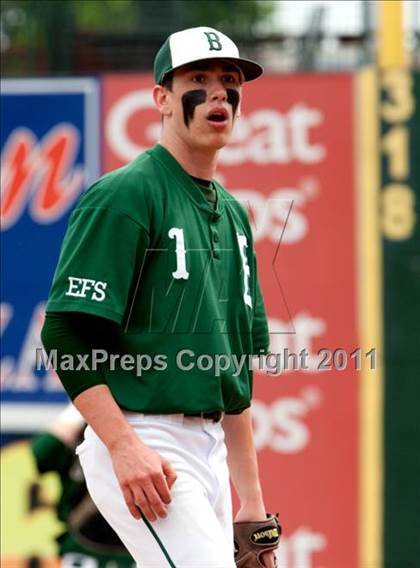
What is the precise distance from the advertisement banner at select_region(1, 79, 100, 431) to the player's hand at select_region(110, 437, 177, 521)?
380 cm

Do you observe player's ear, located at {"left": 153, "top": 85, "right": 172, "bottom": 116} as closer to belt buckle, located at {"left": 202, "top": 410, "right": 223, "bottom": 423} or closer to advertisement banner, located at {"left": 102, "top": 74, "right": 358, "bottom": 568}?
belt buckle, located at {"left": 202, "top": 410, "right": 223, "bottom": 423}

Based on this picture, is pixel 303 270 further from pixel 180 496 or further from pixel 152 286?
pixel 180 496

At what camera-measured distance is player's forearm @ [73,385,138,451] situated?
3.11 meters

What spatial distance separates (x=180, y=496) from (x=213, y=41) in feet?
3.83

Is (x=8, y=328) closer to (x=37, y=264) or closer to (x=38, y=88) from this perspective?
(x=37, y=264)

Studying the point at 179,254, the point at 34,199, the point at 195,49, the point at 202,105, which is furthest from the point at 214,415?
the point at 34,199

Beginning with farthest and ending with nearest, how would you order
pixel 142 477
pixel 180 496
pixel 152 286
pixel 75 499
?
pixel 75 499 → pixel 152 286 → pixel 180 496 → pixel 142 477

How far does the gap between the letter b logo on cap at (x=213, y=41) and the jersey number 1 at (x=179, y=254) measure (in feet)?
1.59

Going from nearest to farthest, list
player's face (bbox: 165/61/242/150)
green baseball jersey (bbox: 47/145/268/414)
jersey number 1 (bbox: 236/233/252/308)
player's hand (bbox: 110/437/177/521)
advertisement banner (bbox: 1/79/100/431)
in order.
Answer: player's hand (bbox: 110/437/177/521) < green baseball jersey (bbox: 47/145/268/414) < player's face (bbox: 165/61/242/150) < jersey number 1 (bbox: 236/233/252/308) < advertisement banner (bbox: 1/79/100/431)

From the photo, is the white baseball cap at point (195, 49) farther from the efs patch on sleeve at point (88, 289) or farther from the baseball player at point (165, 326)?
the efs patch on sleeve at point (88, 289)

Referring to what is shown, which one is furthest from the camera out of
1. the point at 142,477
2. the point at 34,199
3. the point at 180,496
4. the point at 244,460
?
the point at 34,199

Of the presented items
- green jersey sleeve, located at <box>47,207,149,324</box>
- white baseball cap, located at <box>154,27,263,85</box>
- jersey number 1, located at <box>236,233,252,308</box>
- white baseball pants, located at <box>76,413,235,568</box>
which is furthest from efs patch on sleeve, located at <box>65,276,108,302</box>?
white baseball cap, located at <box>154,27,263,85</box>

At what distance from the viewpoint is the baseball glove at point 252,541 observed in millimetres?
3609

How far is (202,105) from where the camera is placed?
3.42m
